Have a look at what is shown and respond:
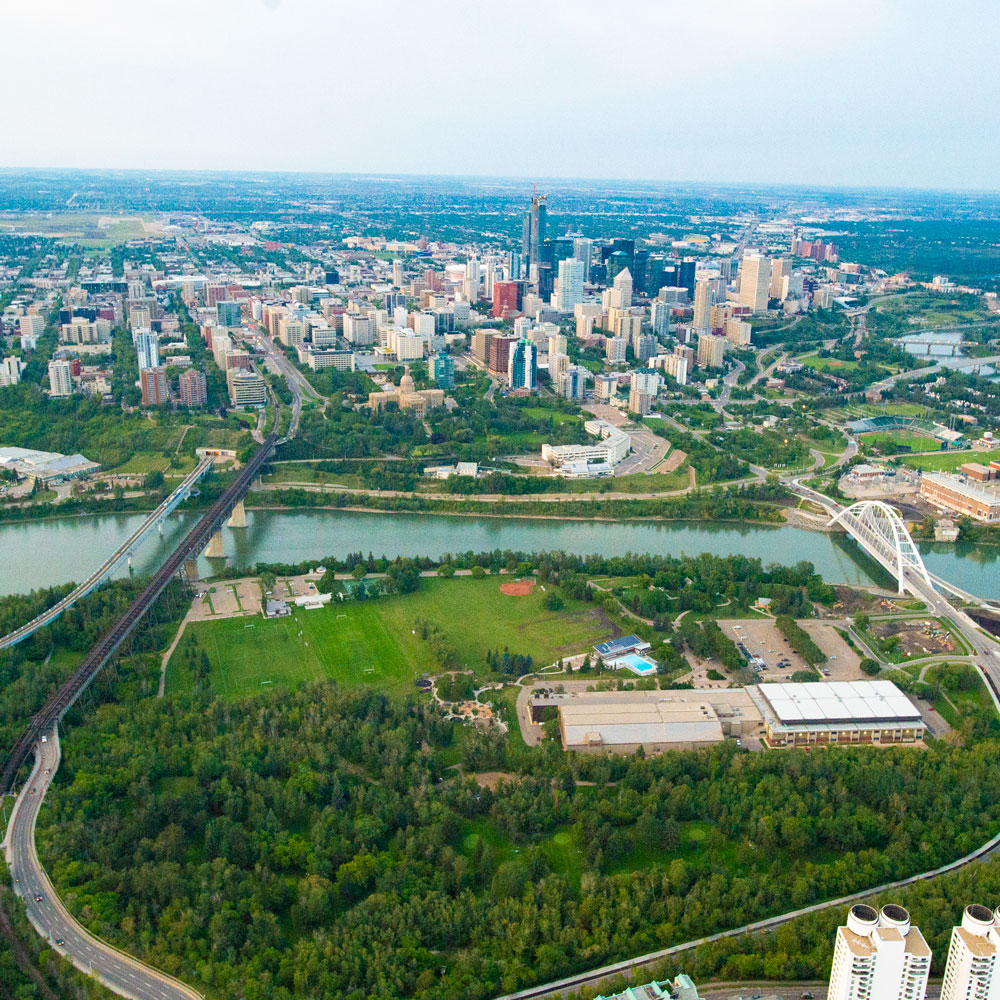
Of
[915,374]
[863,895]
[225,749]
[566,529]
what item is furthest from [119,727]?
[915,374]

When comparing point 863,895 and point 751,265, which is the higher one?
point 751,265

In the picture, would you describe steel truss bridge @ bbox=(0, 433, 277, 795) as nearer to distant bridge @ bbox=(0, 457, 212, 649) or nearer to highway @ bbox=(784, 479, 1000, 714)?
distant bridge @ bbox=(0, 457, 212, 649)

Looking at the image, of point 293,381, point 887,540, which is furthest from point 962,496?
point 293,381

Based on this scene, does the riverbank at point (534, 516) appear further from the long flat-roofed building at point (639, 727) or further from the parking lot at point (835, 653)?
the long flat-roofed building at point (639, 727)

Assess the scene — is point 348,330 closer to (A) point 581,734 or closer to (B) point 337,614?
(B) point 337,614

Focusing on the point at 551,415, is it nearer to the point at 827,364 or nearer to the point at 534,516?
the point at 534,516

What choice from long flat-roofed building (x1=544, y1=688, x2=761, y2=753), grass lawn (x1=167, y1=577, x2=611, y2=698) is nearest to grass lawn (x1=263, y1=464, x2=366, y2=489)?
grass lawn (x1=167, y1=577, x2=611, y2=698)

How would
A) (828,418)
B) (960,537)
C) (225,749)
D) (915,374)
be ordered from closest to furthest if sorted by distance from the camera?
(225,749) → (960,537) → (828,418) → (915,374)
